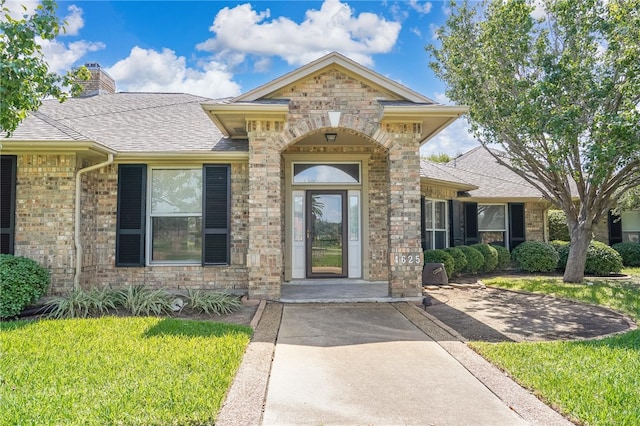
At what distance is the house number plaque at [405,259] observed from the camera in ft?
26.5

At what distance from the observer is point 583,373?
4105mm

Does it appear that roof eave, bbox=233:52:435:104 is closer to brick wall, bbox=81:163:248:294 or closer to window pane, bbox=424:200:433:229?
brick wall, bbox=81:163:248:294

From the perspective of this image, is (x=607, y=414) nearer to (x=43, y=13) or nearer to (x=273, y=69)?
(x=43, y=13)

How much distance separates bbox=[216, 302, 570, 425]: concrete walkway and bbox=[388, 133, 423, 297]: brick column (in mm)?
1779

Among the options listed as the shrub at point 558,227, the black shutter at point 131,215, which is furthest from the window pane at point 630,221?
the black shutter at point 131,215

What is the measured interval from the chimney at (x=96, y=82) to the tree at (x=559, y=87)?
34.5ft

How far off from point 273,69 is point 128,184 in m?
4.84

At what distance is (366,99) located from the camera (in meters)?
8.18

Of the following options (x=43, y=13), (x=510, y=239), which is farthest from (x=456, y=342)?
(x=510, y=239)

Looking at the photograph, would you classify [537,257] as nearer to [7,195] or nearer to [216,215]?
[216,215]

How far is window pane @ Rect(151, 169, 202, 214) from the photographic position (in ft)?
29.8

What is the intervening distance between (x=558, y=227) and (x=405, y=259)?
11.3 meters

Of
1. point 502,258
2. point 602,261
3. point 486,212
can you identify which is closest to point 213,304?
point 502,258

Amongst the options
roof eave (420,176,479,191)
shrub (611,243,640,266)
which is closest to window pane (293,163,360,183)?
roof eave (420,176,479,191)
